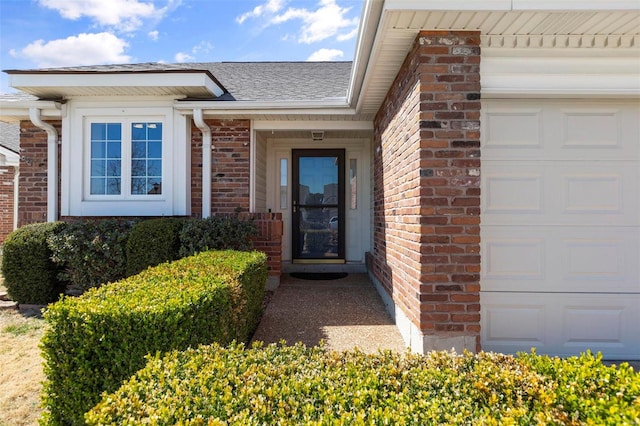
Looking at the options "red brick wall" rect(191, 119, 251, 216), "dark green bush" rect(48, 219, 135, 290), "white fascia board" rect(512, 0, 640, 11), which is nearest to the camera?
"white fascia board" rect(512, 0, 640, 11)

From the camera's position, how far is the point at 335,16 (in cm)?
422

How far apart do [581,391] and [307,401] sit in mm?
1082

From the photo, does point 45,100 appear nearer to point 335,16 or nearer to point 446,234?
point 335,16

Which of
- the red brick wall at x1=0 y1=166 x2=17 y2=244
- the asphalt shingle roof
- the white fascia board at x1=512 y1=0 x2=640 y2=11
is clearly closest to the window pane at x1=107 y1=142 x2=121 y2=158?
the asphalt shingle roof

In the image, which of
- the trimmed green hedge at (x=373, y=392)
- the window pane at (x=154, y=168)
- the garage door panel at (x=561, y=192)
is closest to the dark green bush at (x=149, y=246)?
the window pane at (x=154, y=168)

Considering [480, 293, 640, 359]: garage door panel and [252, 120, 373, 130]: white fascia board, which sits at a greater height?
[252, 120, 373, 130]: white fascia board

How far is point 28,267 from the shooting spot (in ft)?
15.7

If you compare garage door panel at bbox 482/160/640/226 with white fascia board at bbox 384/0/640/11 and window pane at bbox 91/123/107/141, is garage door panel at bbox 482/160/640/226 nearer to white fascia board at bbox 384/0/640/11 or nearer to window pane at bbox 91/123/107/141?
white fascia board at bbox 384/0/640/11

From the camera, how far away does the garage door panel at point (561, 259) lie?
10.3ft

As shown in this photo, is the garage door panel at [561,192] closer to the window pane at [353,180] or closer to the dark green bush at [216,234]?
the dark green bush at [216,234]

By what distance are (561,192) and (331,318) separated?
276 cm

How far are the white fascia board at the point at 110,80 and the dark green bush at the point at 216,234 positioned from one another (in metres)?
2.09

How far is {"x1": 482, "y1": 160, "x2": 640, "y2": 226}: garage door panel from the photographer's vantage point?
3.16 metres

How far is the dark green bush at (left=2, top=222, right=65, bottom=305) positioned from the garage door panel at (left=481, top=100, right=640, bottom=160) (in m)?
5.94
